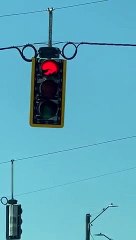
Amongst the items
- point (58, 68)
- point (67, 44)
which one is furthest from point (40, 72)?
point (67, 44)

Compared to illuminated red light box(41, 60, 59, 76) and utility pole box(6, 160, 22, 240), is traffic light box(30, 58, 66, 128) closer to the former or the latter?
illuminated red light box(41, 60, 59, 76)

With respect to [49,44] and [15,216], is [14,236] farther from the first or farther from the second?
[49,44]

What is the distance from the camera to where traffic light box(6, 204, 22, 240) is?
2388 cm

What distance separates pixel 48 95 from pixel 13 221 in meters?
12.0

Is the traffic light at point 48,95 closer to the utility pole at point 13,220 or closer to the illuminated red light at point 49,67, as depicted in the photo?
the illuminated red light at point 49,67

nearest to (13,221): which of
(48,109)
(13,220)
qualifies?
(13,220)

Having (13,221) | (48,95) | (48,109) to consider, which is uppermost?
(48,95)

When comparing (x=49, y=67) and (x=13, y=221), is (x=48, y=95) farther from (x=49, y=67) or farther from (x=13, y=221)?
(x=13, y=221)

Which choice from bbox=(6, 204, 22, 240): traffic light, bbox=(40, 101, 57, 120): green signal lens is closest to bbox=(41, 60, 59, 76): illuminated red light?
bbox=(40, 101, 57, 120): green signal lens

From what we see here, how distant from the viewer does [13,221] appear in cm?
2419

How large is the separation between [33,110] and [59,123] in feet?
1.63

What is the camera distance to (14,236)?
2381 cm

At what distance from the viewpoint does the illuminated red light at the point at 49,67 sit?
13039 mm

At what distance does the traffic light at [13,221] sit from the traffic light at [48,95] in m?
11.6
